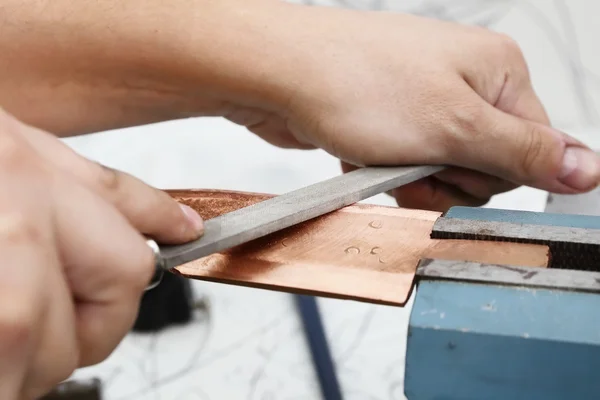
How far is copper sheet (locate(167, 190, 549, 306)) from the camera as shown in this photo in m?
0.37

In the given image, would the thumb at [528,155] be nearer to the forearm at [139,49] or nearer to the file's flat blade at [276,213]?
the file's flat blade at [276,213]

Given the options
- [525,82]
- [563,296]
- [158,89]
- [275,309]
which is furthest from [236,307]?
[563,296]

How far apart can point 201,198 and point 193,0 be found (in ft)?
0.78

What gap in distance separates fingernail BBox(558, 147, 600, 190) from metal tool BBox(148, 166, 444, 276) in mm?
200

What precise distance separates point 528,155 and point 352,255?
0.29 m

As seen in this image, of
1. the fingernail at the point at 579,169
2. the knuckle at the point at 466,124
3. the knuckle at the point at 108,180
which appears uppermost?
the knuckle at the point at 108,180

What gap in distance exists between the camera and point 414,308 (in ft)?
1.09

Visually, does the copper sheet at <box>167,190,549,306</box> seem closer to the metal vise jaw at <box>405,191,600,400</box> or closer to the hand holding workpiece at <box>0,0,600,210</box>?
the metal vise jaw at <box>405,191,600,400</box>

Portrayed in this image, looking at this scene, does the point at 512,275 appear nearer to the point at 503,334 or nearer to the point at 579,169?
the point at 503,334

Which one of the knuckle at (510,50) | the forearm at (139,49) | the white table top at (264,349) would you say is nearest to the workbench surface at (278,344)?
the white table top at (264,349)

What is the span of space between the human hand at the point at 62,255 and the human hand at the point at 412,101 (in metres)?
0.28

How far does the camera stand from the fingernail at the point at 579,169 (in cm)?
61

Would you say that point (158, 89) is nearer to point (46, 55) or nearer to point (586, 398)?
point (46, 55)

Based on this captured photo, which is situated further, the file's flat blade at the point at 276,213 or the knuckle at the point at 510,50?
the knuckle at the point at 510,50
